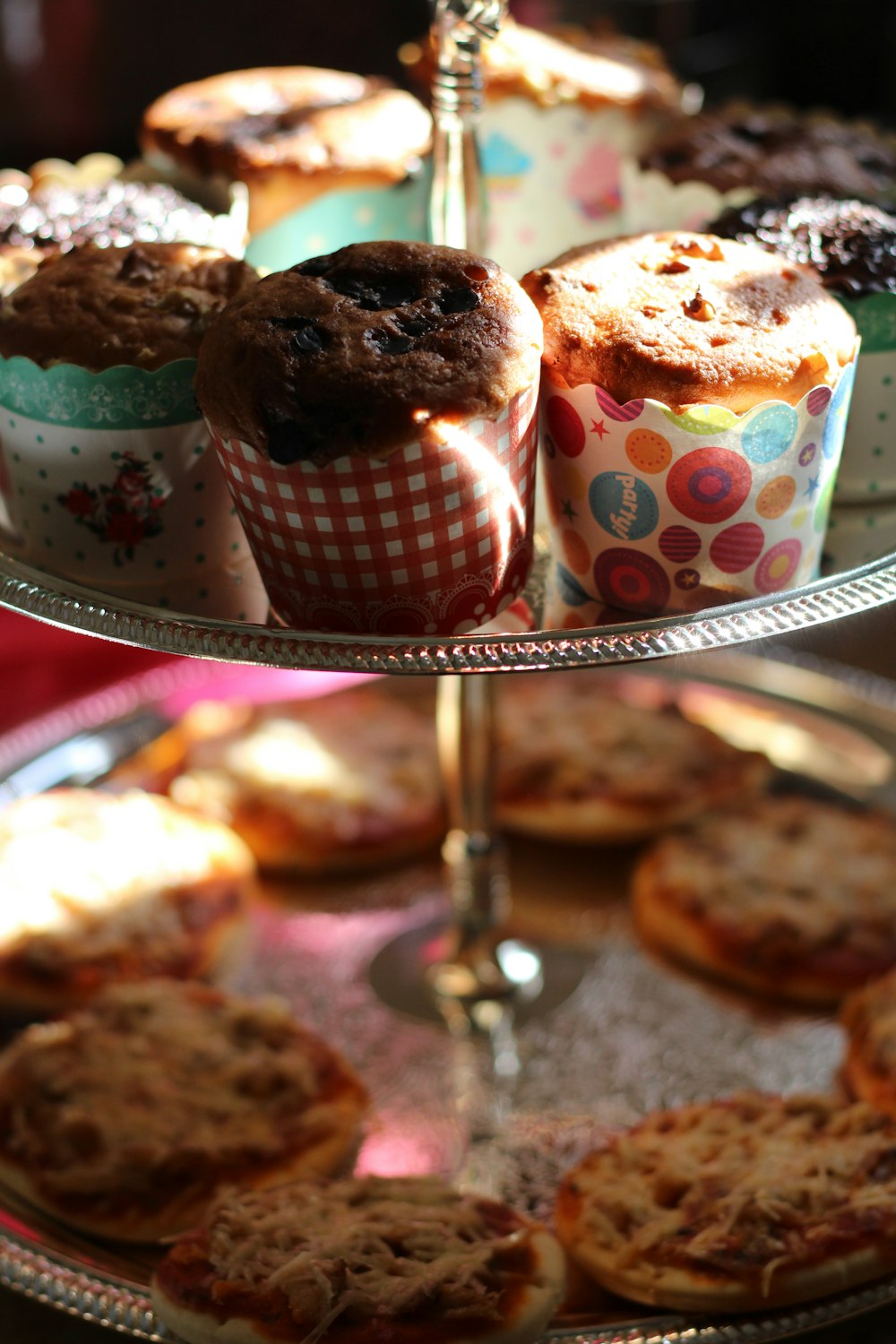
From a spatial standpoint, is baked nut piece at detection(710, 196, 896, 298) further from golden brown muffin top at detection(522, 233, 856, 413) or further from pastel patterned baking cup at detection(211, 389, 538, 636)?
pastel patterned baking cup at detection(211, 389, 538, 636)

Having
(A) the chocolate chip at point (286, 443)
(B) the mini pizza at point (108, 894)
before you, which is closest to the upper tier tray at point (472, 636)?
(A) the chocolate chip at point (286, 443)

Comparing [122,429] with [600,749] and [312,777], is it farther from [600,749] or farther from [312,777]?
[600,749]

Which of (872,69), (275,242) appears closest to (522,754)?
(275,242)

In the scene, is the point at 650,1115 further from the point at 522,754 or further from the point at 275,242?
the point at 275,242

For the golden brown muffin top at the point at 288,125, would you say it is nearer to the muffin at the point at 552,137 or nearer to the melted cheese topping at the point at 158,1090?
the muffin at the point at 552,137

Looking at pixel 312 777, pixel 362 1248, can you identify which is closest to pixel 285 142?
pixel 312 777
